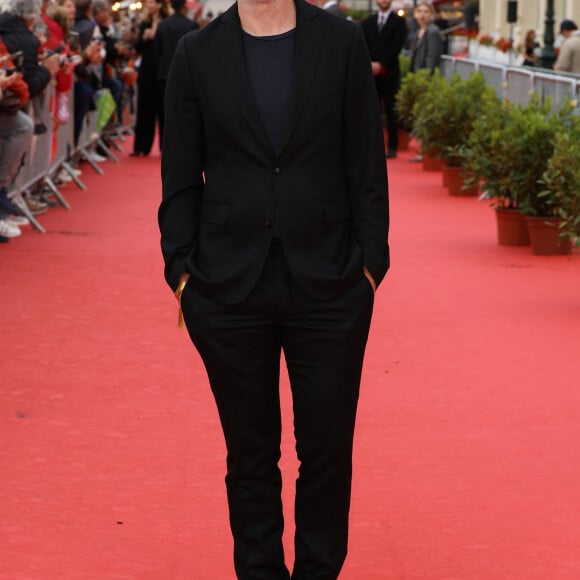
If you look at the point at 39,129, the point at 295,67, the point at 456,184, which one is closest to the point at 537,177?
the point at 39,129

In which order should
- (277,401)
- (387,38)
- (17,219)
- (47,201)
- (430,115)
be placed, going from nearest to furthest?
1. (277,401)
2. (17,219)
3. (47,201)
4. (430,115)
5. (387,38)

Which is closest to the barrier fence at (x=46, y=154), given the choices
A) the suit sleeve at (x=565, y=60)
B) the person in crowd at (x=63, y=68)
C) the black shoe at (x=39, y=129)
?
the black shoe at (x=39, y=129)

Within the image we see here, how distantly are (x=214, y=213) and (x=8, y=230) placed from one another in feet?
33.3

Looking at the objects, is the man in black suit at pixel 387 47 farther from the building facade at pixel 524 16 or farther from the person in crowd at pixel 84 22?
the building facade at pixel 524 16

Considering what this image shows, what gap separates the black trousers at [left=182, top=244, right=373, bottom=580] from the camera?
443 centimetres

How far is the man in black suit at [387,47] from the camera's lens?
2402cm

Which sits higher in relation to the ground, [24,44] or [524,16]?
[24,44]

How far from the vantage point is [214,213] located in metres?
4.44

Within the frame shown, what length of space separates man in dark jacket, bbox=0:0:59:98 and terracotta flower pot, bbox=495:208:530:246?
398 centimetres

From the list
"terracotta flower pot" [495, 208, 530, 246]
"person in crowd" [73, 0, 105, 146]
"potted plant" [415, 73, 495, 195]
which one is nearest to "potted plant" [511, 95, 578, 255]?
"terracotta flower pot" [495, 208, 530, 246]

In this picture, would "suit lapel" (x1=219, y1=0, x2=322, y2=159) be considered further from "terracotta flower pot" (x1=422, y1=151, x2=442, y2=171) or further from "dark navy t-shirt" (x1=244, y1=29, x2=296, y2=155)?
"terracotta flower pot" (x1=422, y1=151, x2=442, y2=171)

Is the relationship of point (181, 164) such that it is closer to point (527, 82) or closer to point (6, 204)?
point (6, 204)

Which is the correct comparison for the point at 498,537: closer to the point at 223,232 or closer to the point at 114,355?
the point at 223,232

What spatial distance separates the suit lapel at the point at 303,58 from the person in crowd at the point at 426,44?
69.3 feet
